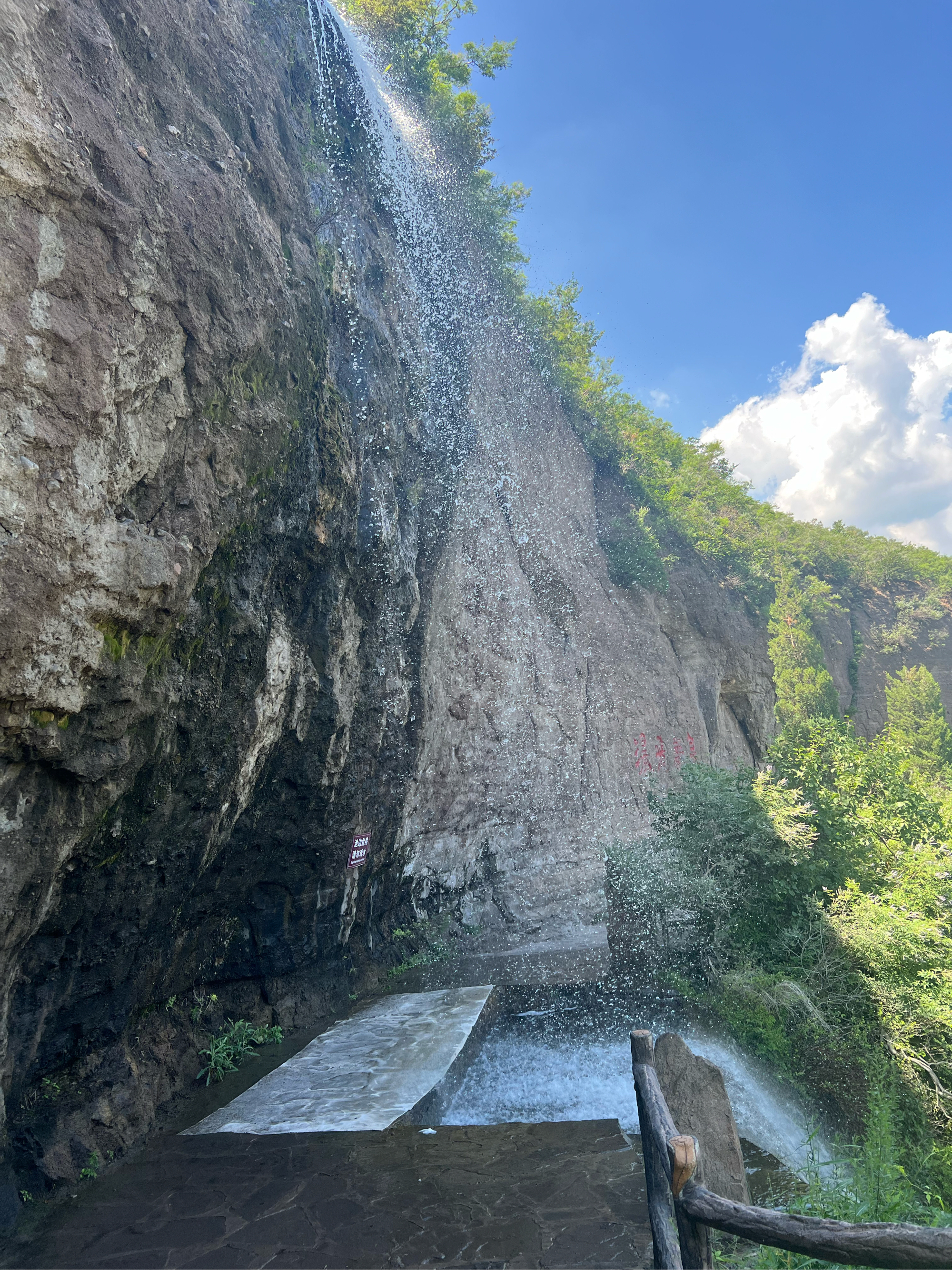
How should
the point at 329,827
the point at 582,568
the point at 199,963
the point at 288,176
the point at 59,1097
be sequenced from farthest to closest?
the point at 582,568 < the point at 329,827 < the point at 288,176 < the point at 199,963 < the point at 59,1097

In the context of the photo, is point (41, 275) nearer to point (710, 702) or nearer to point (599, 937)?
point (599, 937)

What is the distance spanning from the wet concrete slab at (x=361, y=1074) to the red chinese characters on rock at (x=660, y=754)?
32.1 feet

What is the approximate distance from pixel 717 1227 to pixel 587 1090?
405cm

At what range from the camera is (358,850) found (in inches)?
376

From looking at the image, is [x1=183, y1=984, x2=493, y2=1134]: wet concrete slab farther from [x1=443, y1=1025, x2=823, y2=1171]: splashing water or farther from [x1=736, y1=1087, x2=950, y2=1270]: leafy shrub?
[x1=736, y1=1087, x2=950, y2=1270]: leafy shrub

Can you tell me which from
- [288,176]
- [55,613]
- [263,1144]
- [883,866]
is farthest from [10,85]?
[883,866]

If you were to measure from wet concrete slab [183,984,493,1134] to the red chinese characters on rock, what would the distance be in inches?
385

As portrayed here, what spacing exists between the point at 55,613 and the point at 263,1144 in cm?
417

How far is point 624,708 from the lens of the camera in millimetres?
17922

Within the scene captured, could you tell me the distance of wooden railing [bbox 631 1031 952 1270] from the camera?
8.17ft

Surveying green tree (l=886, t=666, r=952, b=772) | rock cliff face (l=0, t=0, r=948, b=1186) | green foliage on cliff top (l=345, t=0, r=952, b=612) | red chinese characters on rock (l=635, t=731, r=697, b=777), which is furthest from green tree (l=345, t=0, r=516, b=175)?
green tree (l=886, t=666, r=952, b=772)

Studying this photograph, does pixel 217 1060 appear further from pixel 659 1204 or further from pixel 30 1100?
pixel 659 1204

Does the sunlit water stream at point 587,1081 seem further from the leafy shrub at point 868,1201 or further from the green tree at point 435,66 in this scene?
the green tree at point 435,66

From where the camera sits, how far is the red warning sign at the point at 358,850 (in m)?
9.42
